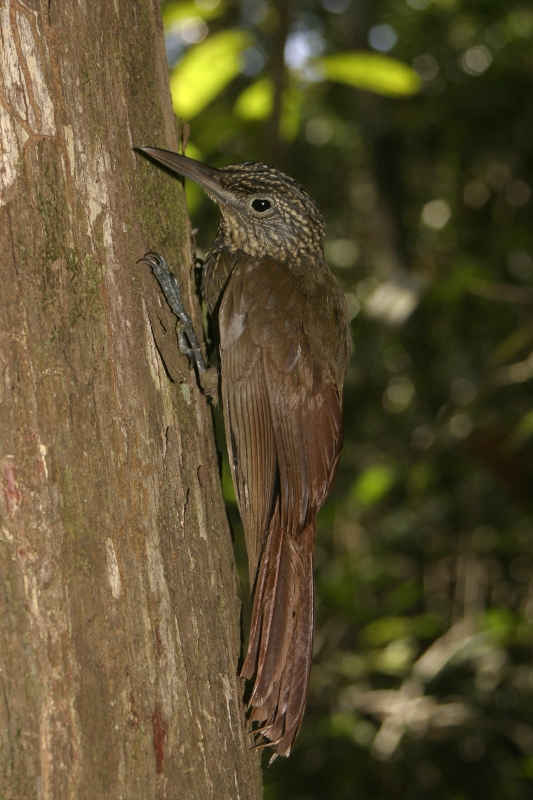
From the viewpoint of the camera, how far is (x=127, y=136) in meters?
1.49

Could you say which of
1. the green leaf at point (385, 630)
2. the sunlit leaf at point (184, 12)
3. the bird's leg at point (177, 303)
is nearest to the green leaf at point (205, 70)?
the sunlit leaf at point (184, 12)

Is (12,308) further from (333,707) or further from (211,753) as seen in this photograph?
(333,707)

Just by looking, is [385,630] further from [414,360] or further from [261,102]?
[261,102]

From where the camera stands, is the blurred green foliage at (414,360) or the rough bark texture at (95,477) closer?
the rough bark texture at (95,477)

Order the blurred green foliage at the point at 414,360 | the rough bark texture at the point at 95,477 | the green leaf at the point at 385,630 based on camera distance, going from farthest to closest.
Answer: the green leaf at the point at 385,630 → the blurred green foliage at the point at 414,360 → the rough bark texture at the point at 95,477

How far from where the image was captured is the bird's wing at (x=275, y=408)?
76.0 inches

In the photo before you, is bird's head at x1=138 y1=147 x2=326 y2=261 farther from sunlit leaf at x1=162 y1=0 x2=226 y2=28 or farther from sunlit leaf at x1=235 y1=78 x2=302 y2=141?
sunlit leaf at x1=162 y1=0 x2=226 y2=28

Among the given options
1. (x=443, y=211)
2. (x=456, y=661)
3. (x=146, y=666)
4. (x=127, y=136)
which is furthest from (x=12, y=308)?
(x=443, y=211)

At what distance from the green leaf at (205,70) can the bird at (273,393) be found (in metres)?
0.23

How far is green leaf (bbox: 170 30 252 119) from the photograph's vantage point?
7.26 ft

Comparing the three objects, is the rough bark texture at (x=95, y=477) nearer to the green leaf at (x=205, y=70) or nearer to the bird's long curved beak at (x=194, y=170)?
the bird's long curved beak at (x=194, y=170)

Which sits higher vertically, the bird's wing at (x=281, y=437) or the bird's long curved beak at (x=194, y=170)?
the bird's long curved beak at (x=194, y=170)

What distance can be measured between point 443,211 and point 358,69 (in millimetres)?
6433

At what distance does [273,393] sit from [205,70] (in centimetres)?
104
